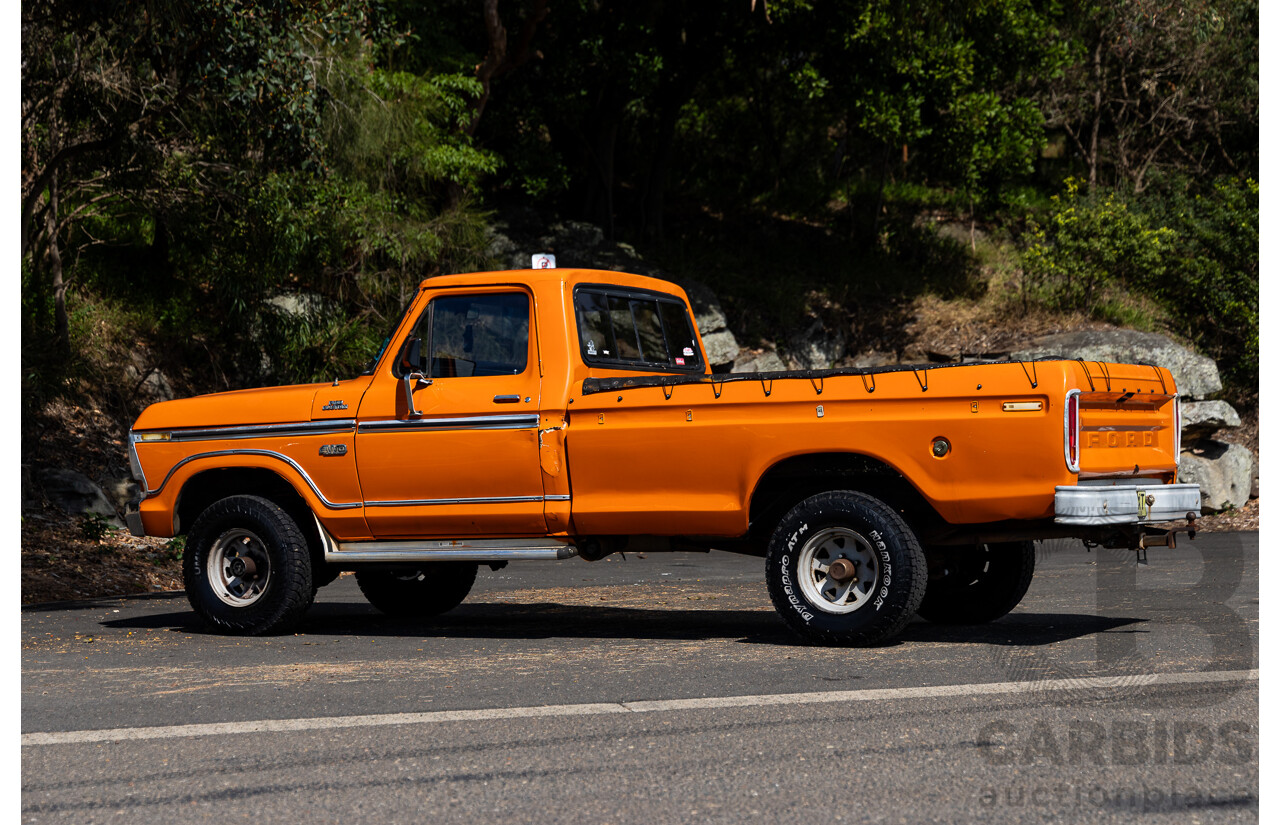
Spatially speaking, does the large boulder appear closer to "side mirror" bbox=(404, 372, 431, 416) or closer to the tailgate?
"side mirror" bbox=(404, 372, 431, 416)

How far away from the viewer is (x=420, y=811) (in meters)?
4.33

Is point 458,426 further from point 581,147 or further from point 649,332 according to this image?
point 581,147

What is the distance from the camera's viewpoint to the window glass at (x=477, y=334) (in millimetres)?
8469

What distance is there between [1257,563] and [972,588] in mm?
6421

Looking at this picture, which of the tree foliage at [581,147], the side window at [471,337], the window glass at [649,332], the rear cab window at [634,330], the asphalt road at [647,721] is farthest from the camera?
the tree foliage at [581,147]

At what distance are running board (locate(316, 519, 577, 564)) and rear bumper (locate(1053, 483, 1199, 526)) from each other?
3030 mm

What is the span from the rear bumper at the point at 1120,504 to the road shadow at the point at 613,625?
104cm

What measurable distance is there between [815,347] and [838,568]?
18.3m

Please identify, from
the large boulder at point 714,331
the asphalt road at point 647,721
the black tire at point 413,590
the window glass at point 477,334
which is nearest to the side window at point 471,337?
the window glass at point 477,334

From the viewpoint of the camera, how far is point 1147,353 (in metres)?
22.1

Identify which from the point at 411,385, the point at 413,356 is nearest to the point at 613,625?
the point at 411,385

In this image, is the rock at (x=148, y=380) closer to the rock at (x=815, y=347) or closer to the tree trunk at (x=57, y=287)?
the tree trunk at (x=57, y=287)

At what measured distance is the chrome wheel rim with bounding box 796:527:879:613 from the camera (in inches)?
293

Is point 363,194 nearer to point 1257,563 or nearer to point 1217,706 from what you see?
point 1257,563
